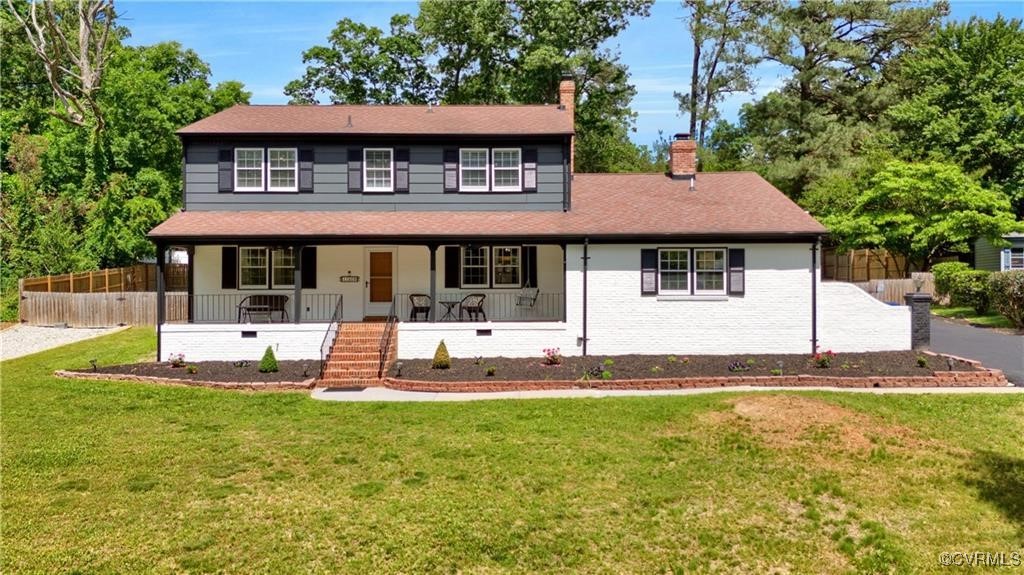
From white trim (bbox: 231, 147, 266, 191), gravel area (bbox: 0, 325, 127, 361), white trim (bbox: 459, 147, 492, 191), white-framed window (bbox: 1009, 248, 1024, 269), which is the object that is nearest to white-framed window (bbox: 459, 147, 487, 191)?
white trim (bbox: 459, 147, 492, 191)

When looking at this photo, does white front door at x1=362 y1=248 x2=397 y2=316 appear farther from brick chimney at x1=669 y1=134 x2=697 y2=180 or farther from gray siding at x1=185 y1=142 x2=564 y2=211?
brick chimney at x1=669 y1=134 x2=697 y2=180

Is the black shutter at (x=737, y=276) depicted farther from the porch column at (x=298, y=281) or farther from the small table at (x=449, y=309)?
the porch column at (x=298, y=281)

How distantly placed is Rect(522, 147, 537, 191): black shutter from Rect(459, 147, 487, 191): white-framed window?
1160 mm

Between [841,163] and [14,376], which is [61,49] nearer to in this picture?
[14,376]

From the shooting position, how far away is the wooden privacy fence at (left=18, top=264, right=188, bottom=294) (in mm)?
23062

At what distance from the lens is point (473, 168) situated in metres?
17.6

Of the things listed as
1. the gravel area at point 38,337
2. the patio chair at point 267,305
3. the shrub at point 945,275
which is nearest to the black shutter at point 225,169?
the patio chair at point 267,305

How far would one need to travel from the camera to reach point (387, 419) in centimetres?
1066

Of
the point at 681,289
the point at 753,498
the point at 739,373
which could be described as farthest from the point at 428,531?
the point at 681,289

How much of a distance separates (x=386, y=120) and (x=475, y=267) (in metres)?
5.63

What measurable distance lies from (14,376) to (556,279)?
14.1 m

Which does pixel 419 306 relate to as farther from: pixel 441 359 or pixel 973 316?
pixel 973 316

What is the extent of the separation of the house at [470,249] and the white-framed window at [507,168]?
4cm

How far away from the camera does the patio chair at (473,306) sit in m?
16.6
